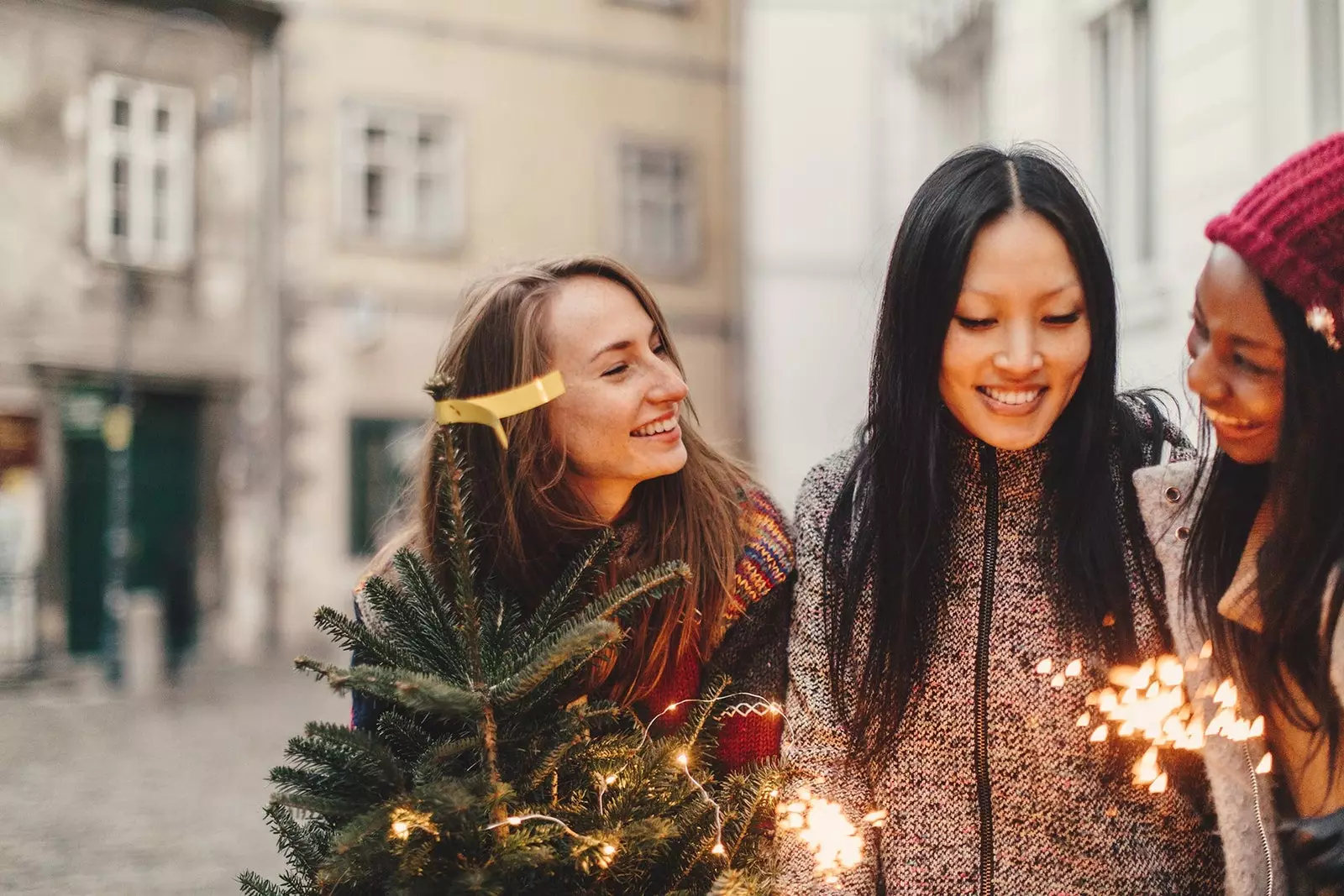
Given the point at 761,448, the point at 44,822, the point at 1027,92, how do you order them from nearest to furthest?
1. the point at 44,822
2. the point at 1027,92
3. the point at 761,448

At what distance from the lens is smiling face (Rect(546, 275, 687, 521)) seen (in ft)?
5.57

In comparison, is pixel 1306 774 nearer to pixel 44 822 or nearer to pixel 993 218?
pixel 993 218

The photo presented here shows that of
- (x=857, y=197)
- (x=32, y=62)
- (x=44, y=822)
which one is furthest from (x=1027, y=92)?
(x=44, y=822)

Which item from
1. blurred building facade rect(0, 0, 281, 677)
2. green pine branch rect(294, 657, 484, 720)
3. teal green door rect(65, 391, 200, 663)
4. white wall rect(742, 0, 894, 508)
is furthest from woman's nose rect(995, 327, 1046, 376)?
white wall rect(742, 0, 894, 508)

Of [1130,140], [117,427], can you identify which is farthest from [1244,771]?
[117,427]

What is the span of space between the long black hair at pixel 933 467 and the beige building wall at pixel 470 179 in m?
6.97

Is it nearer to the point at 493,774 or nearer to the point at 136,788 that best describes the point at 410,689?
the point at 493,774

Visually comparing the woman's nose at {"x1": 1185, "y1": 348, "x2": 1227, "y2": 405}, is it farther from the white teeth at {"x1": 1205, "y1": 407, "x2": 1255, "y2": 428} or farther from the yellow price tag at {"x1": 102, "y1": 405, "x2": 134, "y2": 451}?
the yellow price tag at {"x1": 102, "y1": 405, "x2": 134, "y2": 451}

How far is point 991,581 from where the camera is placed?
5.00 feet

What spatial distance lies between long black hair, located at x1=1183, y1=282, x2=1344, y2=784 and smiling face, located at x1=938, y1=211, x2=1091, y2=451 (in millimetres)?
240

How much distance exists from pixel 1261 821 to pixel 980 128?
5.85 metres

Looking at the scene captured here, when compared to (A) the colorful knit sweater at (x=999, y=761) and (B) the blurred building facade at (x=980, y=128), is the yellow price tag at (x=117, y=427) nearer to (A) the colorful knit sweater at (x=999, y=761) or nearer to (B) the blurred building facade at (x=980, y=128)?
(B) the blurred building facade at (x=980, y=128)

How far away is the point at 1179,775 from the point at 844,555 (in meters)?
0.49

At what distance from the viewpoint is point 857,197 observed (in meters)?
8.41
